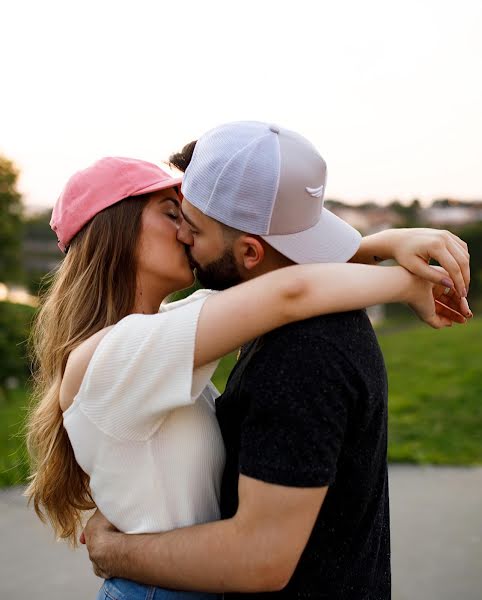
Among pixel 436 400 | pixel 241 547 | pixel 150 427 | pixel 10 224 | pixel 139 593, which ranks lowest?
pixel 10 224

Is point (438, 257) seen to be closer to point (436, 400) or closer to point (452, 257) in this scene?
point (452, 257)

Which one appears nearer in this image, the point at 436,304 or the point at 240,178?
the point at 240,178

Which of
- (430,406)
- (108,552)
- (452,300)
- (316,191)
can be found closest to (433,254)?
(452,300)

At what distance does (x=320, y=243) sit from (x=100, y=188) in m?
0.68

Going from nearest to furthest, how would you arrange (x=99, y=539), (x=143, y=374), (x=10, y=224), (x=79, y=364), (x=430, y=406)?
(x=143, y=374), (x=79, y=364), (x=99, y=539), (x=430, y=406), (x=10, y=224)

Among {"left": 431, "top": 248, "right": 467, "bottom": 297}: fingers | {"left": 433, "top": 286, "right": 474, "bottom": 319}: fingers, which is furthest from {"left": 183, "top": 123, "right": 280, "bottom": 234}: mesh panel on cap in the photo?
{"left": 433, "top": 286, "right": 474, "bottom": 319}: fingers

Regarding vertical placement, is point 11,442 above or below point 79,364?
below

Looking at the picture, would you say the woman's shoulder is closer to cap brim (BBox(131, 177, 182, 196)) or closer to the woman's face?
the woman's face

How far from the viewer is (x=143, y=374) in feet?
5.09

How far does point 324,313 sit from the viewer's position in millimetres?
1547

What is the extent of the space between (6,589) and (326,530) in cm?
268

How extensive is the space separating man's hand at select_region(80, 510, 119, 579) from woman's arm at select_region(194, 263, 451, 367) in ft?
1.70

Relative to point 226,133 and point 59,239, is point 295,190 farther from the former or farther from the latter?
point 59,239

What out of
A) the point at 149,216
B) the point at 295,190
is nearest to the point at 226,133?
the point at 295,190
